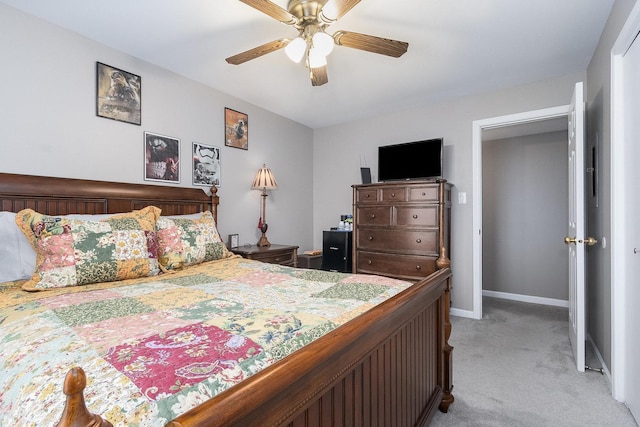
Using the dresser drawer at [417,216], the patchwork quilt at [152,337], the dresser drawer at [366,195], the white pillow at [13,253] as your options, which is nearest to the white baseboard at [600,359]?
the dresser drawer at [417,216]

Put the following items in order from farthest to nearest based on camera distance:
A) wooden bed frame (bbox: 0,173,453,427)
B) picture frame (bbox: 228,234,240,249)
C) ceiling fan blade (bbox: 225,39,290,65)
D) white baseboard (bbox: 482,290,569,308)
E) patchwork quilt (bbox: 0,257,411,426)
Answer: white baseboard (bbox: 482,290,569,308) → picture frame (bbox: 228,234,240,249) → ceiling fan blade (bbox: 225,39,290,65) → patchwork quilt (bbox: 0,257,411,426) → wooden bed frame (bbox: 0,173,453,427)

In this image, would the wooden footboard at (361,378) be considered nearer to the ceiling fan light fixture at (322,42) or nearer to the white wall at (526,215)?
the ceiling fan light fixture at (322,42)

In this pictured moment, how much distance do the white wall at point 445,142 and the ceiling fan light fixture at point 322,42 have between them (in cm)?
230

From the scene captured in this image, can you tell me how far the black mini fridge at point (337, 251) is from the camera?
12.7ft

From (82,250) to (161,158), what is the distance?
137cm

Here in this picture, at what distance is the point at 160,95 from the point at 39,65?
840 mm

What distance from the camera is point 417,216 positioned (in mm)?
3297

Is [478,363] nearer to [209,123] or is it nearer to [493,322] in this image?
[493,322]

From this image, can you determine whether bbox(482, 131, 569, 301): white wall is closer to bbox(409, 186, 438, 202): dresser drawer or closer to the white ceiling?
the white ceiling

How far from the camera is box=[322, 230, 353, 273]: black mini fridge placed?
3.88 m

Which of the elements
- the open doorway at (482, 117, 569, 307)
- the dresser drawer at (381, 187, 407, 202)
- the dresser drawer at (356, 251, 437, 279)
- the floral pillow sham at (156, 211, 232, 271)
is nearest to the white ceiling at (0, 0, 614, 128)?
the dresser drawer at (381, 187, 407, 202)

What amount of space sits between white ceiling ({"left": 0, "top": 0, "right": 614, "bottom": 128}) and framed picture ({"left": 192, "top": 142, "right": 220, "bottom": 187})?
661mm

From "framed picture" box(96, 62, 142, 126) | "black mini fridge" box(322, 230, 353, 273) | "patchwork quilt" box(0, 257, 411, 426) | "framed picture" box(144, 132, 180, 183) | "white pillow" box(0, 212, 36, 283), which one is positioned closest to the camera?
"patchwork quilt" box(0, 257, 411, 426)

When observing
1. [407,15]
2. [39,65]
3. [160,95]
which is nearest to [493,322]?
[407,15]
